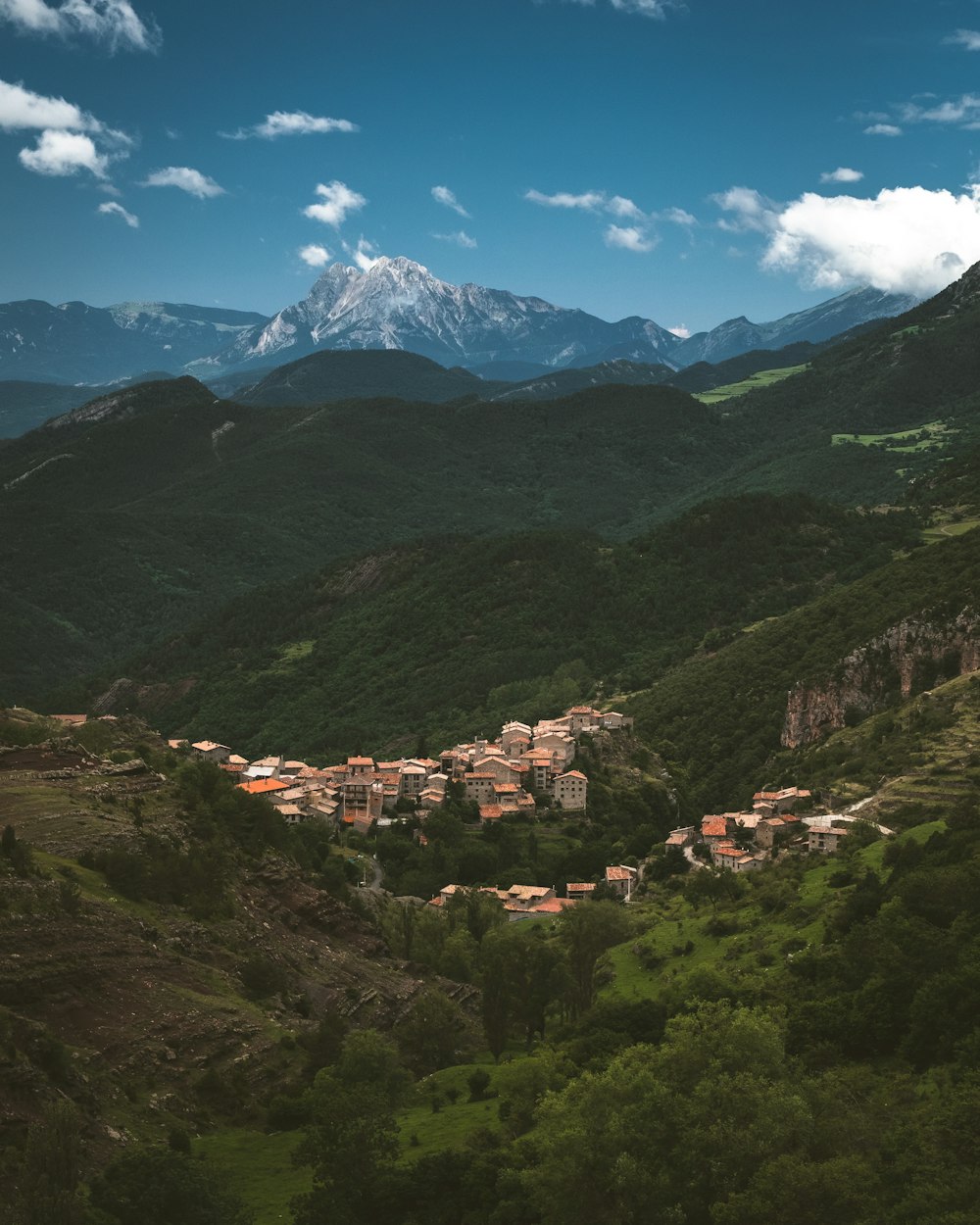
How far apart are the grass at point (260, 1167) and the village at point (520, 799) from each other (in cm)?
2294

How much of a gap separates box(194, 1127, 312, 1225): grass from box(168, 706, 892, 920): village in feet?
75.3

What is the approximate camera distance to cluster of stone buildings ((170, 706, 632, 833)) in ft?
237

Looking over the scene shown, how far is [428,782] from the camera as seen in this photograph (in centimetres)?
7656

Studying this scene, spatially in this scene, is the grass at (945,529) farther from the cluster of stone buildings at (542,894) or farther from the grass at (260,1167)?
the grass at (260,1167)

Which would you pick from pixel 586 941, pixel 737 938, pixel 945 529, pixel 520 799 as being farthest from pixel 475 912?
pixel 945 529

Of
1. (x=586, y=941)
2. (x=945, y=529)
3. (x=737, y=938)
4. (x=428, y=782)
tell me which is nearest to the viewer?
(x=586, y=941)

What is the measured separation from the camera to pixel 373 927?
51.8m

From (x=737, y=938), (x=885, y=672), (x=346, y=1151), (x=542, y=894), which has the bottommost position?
(x=542, y=894)

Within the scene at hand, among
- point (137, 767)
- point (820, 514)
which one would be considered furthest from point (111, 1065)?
point (820, 514)

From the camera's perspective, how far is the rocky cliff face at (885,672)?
78.7 m

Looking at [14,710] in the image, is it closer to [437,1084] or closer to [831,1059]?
[437,1084]

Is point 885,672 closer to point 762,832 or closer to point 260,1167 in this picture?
point 762,832

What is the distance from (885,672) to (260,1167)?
185 feet

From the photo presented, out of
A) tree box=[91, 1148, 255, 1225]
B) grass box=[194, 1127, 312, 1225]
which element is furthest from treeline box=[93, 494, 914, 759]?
tree box=[91, 1148, 255, 1225]
